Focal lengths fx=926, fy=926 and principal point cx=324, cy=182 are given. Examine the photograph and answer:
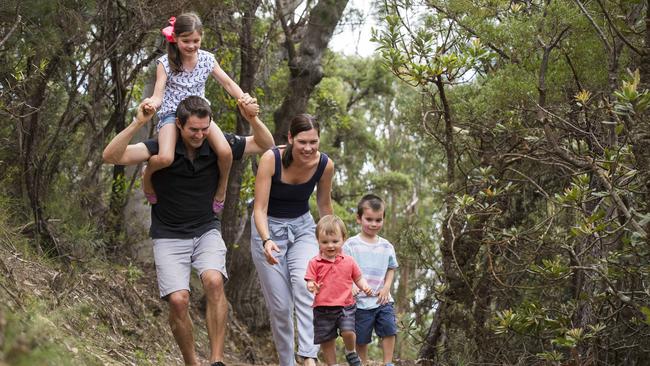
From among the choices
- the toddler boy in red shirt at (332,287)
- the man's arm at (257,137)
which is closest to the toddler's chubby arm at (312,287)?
the toddler boy in red shirt at (332,287)

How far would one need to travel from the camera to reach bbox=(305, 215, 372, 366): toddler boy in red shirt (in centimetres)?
709

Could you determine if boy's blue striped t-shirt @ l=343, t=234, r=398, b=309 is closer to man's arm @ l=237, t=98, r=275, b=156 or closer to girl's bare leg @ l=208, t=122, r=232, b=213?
man's arm @ l=237, t=98, r=275, b=156

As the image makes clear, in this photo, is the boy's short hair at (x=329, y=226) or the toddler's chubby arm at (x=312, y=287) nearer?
the toddler's chubby arm at (x=312, y=287)

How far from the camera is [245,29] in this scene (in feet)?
41.1

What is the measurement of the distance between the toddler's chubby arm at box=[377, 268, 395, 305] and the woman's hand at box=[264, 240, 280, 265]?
1.36m

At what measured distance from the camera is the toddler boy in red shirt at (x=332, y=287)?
709 cm

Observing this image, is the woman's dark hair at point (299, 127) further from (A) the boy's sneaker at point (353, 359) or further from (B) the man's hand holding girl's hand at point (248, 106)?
(A) the boy's sneaker at point (353, 359)

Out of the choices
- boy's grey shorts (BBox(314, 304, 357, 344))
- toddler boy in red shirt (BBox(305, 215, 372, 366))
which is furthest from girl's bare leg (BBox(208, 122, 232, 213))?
boy's grey shorts (BBox(314, 304, 357, 344))

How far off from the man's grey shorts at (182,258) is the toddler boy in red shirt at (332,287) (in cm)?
73

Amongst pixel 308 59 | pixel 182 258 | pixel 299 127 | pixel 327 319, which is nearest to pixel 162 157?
pixel 182 258

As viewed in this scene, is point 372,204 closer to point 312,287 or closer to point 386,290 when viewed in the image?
point 386,290

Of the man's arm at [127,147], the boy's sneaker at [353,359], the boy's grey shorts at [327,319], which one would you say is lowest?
the boy's sneaker at [353,359]

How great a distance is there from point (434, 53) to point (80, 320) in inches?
158

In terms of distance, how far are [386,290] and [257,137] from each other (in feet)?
5.68
